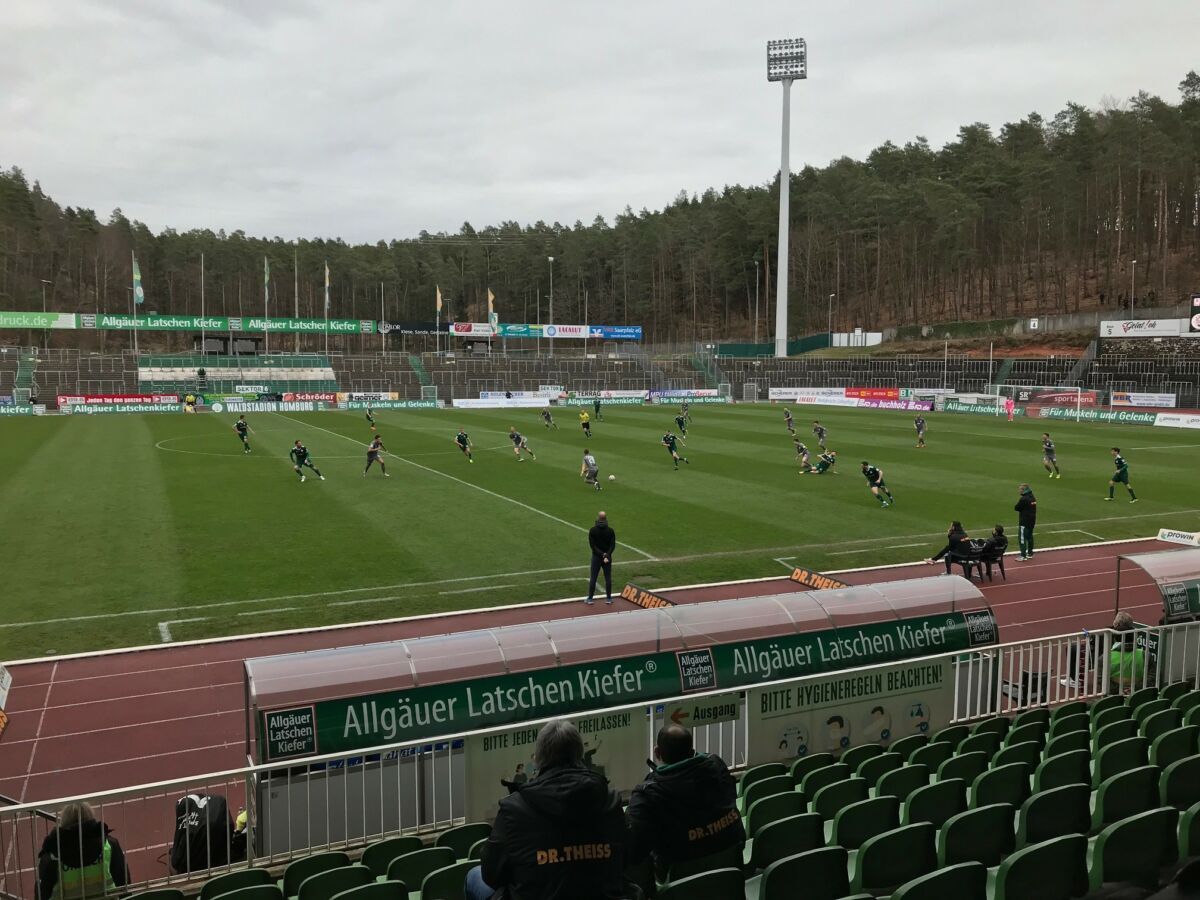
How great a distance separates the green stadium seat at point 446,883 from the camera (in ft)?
16.7

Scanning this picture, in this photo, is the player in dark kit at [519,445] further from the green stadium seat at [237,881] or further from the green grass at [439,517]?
the green stadium seat at [237,881]

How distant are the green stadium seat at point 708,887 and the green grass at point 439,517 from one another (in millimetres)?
12554

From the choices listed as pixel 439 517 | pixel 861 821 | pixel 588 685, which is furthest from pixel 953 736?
pixel 439 517

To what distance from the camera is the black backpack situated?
7.28m

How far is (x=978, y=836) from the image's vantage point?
5.56 m

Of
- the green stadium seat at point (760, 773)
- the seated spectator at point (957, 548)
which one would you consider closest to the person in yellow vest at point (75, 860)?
the green stadium seat at point (760, 773)

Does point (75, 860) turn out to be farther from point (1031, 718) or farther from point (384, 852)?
point (1031, 718)

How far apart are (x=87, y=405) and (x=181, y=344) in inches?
2687

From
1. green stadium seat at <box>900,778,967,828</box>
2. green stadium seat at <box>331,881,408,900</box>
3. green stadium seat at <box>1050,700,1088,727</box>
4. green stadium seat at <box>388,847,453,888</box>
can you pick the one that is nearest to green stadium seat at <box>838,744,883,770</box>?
green stadium seat at <box>900,778,967,828</box>

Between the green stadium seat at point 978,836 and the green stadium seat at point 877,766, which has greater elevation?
the green stadium seat at point 978,836

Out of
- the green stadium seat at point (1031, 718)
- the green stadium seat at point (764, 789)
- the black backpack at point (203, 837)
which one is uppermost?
the green stadium seat at point (764, 789)

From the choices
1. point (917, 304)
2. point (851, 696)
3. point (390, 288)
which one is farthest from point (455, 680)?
point (390, 288)

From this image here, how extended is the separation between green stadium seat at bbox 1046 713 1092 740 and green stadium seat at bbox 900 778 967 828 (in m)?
2.75

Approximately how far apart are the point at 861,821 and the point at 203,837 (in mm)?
5392
